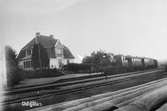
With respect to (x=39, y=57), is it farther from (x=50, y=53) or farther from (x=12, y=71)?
(x=12, y=71)

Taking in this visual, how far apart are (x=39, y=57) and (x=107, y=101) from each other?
660 mm

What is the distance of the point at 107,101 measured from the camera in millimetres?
1487

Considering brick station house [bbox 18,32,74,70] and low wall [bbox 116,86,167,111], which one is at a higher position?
brick station house [bbox 18,32,74,70]

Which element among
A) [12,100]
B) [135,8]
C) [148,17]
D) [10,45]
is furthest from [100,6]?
[12,100]

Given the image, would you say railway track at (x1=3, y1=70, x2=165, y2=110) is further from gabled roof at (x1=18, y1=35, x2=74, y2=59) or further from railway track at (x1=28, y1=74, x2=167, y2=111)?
gabled roof at (x1=18, y1=35, x2=74, y2=59)

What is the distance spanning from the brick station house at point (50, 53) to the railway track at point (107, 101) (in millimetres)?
295

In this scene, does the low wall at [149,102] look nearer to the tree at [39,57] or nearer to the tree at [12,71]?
the tree at [39,57]

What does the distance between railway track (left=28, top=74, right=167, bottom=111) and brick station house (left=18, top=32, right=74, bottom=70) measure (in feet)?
0.97

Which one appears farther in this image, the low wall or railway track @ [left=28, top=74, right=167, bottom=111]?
the low wall

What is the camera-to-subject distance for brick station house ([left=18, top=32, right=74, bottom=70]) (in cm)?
125

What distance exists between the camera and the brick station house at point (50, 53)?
4.11 feet

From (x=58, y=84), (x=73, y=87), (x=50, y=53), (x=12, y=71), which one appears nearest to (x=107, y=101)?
(x=73, y=87)

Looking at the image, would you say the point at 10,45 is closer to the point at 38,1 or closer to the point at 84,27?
the point at 38,1

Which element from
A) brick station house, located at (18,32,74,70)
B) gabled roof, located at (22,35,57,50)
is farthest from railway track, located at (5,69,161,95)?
gabled roof, located at (22,35,57,50)
